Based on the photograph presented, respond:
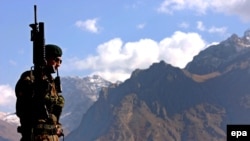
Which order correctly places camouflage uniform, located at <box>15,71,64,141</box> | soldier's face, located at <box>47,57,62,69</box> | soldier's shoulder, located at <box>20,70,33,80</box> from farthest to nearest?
soldier's face, located at <box>47,57,62,69</box> < soldier's shoulder, located at <box>20,70,33,80</box> < camouflage uniform, located at <box>15,71,64,141</box>

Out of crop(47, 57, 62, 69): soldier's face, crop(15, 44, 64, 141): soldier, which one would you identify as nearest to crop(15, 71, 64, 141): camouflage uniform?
crop(15, 44, 64, 141): soldier

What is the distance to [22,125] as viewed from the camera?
11594mm

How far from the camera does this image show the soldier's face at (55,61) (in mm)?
12188

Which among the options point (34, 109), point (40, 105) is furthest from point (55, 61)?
point (34, 109)

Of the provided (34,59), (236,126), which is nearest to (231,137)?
(236,126)

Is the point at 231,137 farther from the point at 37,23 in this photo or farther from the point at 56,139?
the point at 37,23

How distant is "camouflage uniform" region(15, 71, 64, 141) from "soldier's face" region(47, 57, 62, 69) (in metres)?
0.30

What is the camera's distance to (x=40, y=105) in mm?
11820

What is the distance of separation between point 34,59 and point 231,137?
465 cm

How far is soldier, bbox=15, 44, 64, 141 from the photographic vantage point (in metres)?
11.6

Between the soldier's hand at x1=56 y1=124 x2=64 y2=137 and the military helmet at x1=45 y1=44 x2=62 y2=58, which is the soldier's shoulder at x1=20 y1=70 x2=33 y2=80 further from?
the soldier's hand at x1=56 y1=124 x2=64 y2=137

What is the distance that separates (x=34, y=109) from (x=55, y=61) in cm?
120

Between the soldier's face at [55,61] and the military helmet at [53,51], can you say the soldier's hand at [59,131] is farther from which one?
the military helmet at [53,51]

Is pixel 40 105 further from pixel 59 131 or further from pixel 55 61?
pixel 55 61
